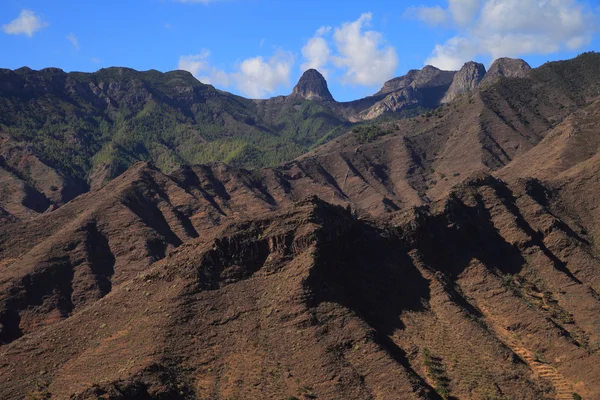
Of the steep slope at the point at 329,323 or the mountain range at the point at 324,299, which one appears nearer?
the steep slope at the point at 329,323

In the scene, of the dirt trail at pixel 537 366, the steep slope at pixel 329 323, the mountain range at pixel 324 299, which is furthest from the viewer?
the dirt trail at pixel 537 366

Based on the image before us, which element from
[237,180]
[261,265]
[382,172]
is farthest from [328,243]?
[382,172]

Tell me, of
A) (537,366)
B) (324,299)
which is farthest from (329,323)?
(537,366)

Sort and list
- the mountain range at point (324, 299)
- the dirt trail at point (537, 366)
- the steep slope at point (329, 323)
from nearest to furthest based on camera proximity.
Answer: the steep slope at point (329, 323) → the mountain range at point (324, 299) → the dirt trail at point (537, 366)

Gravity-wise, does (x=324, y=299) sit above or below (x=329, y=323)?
above

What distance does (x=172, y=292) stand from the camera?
2409 inches

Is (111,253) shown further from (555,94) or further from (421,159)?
(555,94)

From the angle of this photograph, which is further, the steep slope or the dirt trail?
the dirt trail

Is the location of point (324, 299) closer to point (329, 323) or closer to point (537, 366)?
point (329, 323)

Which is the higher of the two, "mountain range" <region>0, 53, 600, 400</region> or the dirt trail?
"mountain range" <region>0, 53, 600, 400</region>

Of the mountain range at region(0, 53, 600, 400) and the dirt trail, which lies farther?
the dirt trail

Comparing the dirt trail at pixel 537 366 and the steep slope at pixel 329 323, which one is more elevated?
the steep slope at pixel 329 323

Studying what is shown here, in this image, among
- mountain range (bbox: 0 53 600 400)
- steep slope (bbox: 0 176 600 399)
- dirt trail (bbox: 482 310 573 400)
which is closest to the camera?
steep slope (bbox: 0 176 600 399)

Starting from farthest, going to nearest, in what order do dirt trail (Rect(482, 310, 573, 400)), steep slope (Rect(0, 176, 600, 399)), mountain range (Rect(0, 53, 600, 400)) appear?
dirt trail (Rect(482, 310, 573, 400)) < mountain range (Rect(0, 53, 600, 400)) < steep slope (Rect(0, 176, 600, 399))
